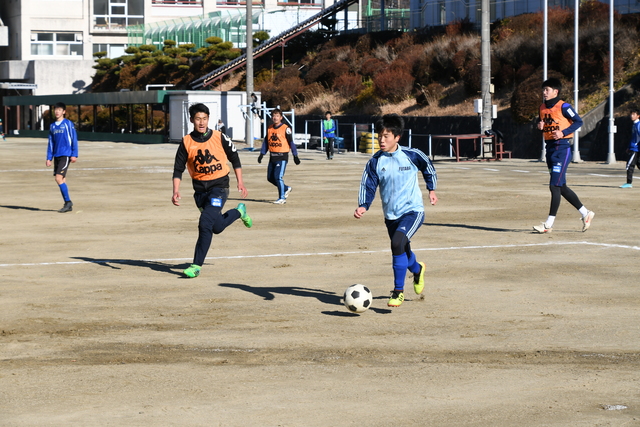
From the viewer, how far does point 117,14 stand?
96750mm

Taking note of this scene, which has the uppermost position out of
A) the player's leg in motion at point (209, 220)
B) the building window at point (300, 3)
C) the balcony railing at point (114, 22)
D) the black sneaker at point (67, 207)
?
the building window at point (300, 3)

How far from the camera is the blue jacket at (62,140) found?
17.9 metres

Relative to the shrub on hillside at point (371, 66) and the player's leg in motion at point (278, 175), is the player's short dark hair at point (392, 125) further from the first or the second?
the shrub on hillside at point (371, 66)

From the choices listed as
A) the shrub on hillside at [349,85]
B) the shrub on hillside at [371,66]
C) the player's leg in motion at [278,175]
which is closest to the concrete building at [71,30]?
the shrub on hillside at [371,66]

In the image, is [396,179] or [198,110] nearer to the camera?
[396,179]

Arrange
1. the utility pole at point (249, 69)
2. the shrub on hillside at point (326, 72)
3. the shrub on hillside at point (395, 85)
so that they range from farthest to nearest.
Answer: the shrub on hillside at point (326, 72) < the shrub on hillside at point (395, 85) < the utility pole at point (249, 69)

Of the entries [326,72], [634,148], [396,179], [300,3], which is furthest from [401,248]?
[300,3]

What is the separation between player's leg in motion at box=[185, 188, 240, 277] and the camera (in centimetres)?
1064

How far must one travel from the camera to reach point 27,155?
1718 inches

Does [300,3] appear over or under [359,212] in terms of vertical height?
over

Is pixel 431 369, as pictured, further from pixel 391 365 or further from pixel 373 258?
pixel 373 258

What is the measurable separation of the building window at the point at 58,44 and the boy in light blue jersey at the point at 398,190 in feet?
299

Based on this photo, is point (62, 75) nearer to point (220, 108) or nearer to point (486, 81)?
point (220, 108)

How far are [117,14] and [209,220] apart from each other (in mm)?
90107
